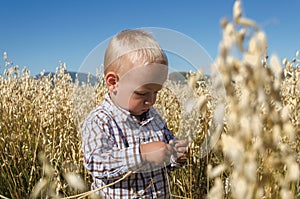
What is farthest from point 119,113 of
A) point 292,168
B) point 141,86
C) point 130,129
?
point 292,168

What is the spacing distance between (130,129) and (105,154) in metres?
0.21

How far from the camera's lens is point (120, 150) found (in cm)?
123

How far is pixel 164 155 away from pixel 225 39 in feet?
2.61

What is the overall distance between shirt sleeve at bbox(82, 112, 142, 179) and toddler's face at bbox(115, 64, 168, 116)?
0.41ft

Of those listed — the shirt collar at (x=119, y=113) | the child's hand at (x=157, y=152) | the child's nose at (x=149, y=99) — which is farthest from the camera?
the shirt collar at (x=119, y=113)

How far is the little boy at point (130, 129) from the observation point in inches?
47.8

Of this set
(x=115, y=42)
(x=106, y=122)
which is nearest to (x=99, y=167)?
(x=106, y=122)

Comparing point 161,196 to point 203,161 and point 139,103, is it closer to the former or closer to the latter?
point 139,103

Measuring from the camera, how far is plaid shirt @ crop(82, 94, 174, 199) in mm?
1214

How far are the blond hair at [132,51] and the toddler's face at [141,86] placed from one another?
0.03 metres

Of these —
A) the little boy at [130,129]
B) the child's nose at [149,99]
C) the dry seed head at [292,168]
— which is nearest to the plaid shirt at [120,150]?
the little boy at [130,129]

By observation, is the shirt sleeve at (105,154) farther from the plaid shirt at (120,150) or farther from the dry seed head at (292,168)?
the dry seed head at (292,168)

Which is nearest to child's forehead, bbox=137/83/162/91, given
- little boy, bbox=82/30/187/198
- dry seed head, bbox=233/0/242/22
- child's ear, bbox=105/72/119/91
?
little boy, bbox=82/30/187/198

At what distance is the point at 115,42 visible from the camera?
1.41 metres
